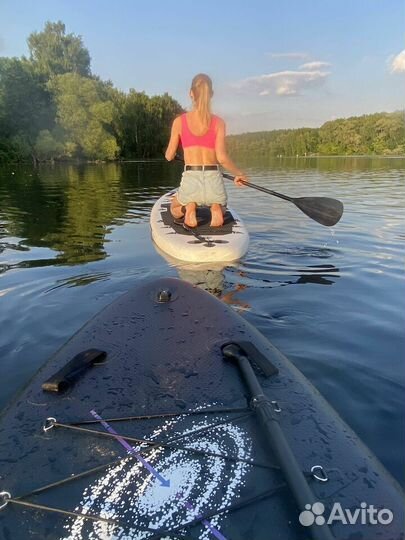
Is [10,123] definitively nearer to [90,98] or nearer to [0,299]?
[90,98]

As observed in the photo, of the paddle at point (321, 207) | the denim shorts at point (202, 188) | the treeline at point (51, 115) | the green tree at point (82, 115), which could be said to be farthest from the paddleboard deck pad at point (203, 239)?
the green tree at point (82, 115)

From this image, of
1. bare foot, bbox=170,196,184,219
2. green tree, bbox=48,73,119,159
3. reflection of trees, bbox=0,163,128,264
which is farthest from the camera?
green tree, bbox=48,73,119,159

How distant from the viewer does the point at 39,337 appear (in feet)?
11.6

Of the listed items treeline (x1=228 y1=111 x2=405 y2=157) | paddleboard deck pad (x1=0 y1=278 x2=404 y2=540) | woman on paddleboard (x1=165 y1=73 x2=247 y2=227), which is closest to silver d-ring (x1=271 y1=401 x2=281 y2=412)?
paddleboard deck pad (x1=0 y1=278 x2=404 y2=540)

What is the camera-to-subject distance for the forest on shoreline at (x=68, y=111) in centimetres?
4291

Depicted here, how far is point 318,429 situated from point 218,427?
15.6 inches

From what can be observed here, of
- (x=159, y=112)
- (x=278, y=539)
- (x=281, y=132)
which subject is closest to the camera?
(x=278, y=539)

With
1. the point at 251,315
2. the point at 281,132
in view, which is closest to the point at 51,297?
the point at 251,315

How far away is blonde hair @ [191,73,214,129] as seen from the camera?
205 inches

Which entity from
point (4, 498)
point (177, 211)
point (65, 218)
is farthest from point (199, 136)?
point (65, 218)

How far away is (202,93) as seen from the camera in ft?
17.3

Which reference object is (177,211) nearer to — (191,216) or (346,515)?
(191,216)

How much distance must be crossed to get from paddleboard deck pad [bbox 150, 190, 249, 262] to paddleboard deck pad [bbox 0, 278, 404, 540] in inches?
113

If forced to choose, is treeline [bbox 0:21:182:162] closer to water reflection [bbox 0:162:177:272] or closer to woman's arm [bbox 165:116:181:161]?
water reflection [bbox 0:162:177:272]
